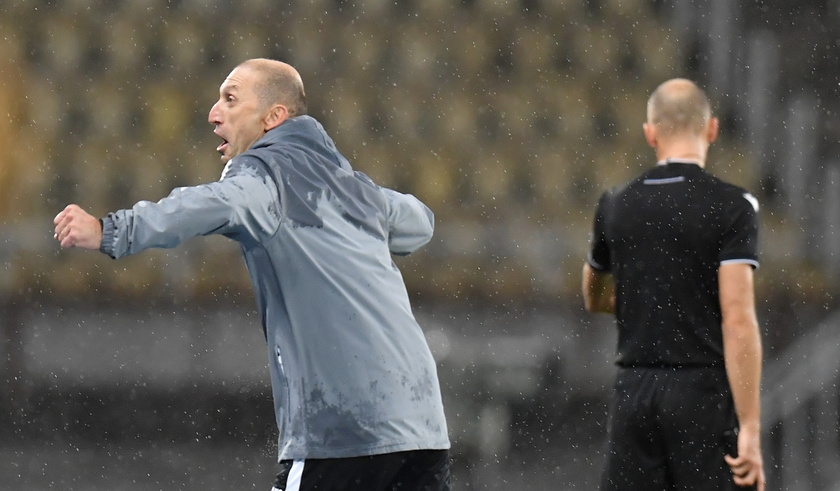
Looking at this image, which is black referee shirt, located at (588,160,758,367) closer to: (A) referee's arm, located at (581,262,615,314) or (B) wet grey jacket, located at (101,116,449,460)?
(A) referee's arm, located at (581,262,615,314)

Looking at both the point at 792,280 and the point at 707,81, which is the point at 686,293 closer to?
the point at 792,280

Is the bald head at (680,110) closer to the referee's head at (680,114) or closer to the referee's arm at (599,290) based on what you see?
the referee's head at (680,114)

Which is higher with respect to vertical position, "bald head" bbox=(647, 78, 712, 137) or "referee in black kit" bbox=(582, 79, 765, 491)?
"bald head" bbox=(647, 78, 712, 137)

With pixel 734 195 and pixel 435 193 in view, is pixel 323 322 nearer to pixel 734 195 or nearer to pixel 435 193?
pixel 734 195

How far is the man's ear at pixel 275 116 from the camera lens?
2.83 meters

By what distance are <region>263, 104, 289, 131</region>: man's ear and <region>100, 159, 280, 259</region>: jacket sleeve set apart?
322 mm

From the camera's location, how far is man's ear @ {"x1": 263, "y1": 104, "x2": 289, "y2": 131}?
9.30 feet

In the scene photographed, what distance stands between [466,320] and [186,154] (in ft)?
8.68

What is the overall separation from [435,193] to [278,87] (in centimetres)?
563

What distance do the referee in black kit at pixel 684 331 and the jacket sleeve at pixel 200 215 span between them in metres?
1.05

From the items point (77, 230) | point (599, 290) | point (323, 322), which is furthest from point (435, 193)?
point (77, 230)

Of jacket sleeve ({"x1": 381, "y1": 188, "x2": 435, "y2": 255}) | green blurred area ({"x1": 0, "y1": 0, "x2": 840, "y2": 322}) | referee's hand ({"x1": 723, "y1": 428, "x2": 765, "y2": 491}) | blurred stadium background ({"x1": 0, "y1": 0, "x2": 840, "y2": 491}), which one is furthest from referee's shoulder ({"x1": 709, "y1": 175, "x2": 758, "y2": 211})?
green blurred area ({"x1": 0, "y1": 0, "x2": 840, "y2": 322})

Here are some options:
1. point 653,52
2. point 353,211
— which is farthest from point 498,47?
point 353,211

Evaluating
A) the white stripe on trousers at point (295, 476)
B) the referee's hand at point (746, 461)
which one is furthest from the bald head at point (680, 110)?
the white stripe on trousers at point (295, 476)
